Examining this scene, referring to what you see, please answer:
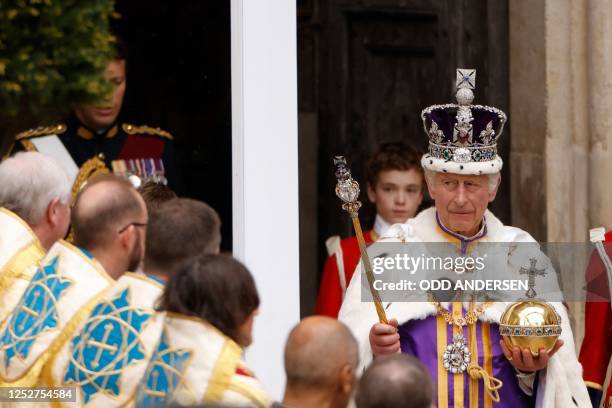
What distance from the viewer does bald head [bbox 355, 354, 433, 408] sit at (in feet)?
14.0

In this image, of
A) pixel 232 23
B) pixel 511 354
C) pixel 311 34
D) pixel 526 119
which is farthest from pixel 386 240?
pixel 311 34

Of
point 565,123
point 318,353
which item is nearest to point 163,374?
point 318,353

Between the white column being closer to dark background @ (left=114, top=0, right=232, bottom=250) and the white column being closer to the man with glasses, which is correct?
dark background @ (left=114, top=0, right=232, bottom=250)

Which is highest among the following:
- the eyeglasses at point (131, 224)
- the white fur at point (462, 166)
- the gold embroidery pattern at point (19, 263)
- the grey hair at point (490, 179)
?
the white fur at point (462, 166)

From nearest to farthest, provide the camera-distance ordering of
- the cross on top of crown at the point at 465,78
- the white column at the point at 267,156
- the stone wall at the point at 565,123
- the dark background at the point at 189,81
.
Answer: the cross on top of crown at the point at 465,78 → the white column at the point at 267,156 → the dark background at the point at 189,81 → the stone wall at the point at 565,123

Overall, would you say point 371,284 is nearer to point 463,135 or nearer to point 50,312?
point 463,135

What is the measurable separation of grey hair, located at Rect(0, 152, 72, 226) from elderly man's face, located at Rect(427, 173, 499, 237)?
4.88 ft

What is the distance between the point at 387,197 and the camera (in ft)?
24.5

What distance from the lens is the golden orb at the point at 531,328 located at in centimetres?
578

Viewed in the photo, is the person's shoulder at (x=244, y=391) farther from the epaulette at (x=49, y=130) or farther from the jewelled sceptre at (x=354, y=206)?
the epaulette at (x=49, y=130)

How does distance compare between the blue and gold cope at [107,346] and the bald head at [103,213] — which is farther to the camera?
the bald head at [103,213]

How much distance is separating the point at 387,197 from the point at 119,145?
131cm

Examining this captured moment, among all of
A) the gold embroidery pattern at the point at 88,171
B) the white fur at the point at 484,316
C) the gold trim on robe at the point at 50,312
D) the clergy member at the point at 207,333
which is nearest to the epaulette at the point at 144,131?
the gold embroidery pattern at the point at 88,171

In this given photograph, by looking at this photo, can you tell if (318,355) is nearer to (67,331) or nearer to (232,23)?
(67,331)
